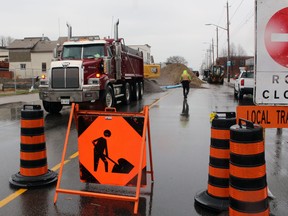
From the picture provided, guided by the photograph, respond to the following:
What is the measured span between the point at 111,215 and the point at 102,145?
42.3 inches

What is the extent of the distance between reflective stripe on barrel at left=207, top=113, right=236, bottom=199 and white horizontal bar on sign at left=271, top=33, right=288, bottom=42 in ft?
3.56

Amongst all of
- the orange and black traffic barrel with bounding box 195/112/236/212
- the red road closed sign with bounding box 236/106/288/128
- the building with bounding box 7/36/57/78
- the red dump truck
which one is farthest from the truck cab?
the building with bounding box 7/36/57/78

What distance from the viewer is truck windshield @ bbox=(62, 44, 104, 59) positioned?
51.7 feet

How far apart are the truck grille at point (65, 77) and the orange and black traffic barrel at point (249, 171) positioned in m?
11.0

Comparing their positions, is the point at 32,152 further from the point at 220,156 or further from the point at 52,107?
the point at 52,107

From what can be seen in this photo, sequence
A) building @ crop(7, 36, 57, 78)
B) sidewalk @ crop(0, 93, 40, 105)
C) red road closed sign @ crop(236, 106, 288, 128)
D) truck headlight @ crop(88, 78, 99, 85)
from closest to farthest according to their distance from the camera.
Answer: red road closed sign @ crop(236, 106, 288, 128) → truck headlight @ crop(88, 78, 99, 85) → sidewalk @ crop(0, 93, 40, 105) → building @ crop(7, 36, 57, 78)

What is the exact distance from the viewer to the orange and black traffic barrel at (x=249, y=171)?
380 centimetres

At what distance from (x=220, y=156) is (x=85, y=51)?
12.2 meters

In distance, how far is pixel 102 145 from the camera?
5195mm

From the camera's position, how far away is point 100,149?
520 cm

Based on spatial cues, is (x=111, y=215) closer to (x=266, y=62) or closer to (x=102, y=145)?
(x=102, y=145)

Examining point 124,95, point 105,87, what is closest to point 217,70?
point 124,95

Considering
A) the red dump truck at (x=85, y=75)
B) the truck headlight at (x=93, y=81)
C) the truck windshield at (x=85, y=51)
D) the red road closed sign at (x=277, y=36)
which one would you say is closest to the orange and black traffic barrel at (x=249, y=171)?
the red road closed sign at (x=277, y=36)

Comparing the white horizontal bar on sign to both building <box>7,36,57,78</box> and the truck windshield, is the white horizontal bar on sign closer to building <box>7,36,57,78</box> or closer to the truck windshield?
the truck windshield
